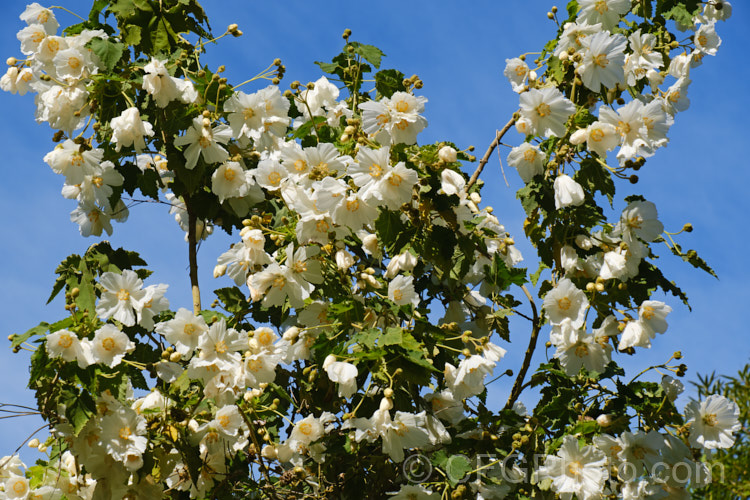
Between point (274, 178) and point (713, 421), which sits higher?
point (274, 178)

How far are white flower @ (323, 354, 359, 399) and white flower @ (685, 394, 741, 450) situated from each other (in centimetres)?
148

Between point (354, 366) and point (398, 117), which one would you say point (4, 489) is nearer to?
point (354, 366)

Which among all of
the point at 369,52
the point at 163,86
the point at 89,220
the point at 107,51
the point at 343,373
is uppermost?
the point at 369,52

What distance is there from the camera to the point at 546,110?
334cm

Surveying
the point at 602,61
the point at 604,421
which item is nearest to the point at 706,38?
the point at 602,61

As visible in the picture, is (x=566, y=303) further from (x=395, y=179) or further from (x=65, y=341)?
(x=65, y=341)

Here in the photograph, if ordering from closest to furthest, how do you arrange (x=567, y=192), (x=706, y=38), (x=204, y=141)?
(x=567, y=192) → (x=204, y=141) → (x=706, y=38)

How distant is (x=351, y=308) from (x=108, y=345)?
91 centimetres

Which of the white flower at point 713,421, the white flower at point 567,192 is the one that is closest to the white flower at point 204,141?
the white flower at point 567,192

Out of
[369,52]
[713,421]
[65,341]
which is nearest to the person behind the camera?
[65,341]

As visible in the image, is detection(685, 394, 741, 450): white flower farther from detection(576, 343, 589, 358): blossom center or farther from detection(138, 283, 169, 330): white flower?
detection(138, 283, 169, 330): white flower

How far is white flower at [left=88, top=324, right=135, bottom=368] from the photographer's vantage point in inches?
117

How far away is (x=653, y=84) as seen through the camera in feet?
13.1

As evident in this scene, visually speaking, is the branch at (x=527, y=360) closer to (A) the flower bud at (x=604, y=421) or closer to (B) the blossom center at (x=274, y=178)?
(A) the flower bud at (x=604, y=421)
